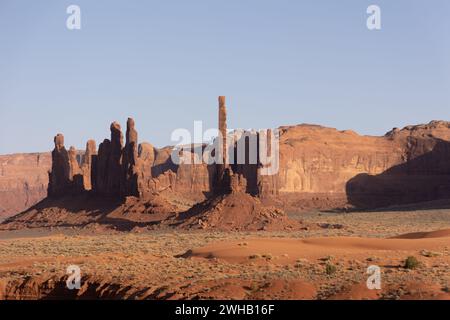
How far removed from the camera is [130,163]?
9144 centimetres

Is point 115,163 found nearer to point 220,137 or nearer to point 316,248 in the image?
point 220,137

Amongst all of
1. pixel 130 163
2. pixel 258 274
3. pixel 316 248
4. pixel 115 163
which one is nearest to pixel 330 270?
pixel 258 274

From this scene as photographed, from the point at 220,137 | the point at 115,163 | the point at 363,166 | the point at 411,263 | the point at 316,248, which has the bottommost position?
the point at 316,248

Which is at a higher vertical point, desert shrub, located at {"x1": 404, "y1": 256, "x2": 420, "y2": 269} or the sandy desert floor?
desert shrub, located at {"x1": 404, "y1": 256, "x2": 420, "y2": 269}

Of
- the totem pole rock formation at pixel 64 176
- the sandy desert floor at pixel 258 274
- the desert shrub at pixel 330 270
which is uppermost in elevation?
the totem pole rock formation at pixel 64 176

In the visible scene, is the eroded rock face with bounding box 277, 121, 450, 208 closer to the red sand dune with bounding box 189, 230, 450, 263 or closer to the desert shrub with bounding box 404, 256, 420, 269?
the red sand dune with bounding box 189, 230, 450, 263

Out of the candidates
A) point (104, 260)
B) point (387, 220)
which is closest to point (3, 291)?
point (104, 260)

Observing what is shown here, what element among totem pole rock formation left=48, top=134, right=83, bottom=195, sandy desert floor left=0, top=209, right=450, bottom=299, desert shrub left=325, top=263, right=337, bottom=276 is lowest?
sandy desert floor left=0, top=209, right=450, bottom=299

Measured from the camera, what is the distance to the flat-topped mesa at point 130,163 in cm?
8994

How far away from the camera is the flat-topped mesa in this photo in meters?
89.9

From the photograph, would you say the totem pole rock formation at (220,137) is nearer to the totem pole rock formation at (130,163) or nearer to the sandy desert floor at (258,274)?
the totem pole rock formation at (130,163)

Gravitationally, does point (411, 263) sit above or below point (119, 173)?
below

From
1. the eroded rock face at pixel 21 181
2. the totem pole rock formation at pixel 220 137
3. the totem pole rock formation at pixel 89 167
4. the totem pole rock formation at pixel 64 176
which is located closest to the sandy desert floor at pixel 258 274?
the totem pole rock formation at pixel 220 137

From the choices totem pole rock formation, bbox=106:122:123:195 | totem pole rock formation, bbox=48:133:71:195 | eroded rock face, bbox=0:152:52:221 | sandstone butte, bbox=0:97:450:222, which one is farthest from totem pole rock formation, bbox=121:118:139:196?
eroded rock face, bbox=0:152:52:221
